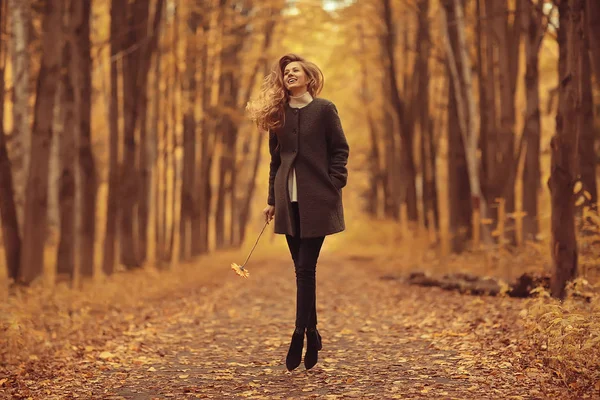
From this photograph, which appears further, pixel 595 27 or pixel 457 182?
pixel 457 182

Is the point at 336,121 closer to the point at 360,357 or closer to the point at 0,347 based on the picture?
the point at 360,357

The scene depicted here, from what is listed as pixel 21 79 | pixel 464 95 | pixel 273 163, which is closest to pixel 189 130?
pixel 21 79

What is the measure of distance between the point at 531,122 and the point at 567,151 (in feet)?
A: 17.1

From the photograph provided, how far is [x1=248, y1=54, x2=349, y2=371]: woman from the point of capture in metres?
5.42

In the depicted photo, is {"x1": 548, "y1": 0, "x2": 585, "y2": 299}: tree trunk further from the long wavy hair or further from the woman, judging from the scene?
the long wavy hair

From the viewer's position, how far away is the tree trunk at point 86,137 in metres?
11.4

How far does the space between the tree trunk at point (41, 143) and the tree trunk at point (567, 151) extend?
6799 mm

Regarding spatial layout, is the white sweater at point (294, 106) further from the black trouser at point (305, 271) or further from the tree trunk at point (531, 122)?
the tree trunk at point (531, 122)

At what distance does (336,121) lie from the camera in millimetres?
5520

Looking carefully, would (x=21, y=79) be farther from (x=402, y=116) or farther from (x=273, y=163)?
(x=402, y=116)

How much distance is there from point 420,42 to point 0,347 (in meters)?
14.8

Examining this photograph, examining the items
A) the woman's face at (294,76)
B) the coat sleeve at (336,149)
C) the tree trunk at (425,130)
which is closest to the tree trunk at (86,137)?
the woman's face at (294,76)

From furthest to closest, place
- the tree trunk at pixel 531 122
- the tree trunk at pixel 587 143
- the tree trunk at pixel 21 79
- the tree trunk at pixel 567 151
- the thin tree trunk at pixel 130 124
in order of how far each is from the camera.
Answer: the thin tree trunk at pixel 130 124 → the tree trunk at pixel 531 122 → the tree trunk at pixel 21 79 → the tree trunk at pixel 587 143 → the tree trunk at pixel 567 151

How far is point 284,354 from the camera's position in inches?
253
